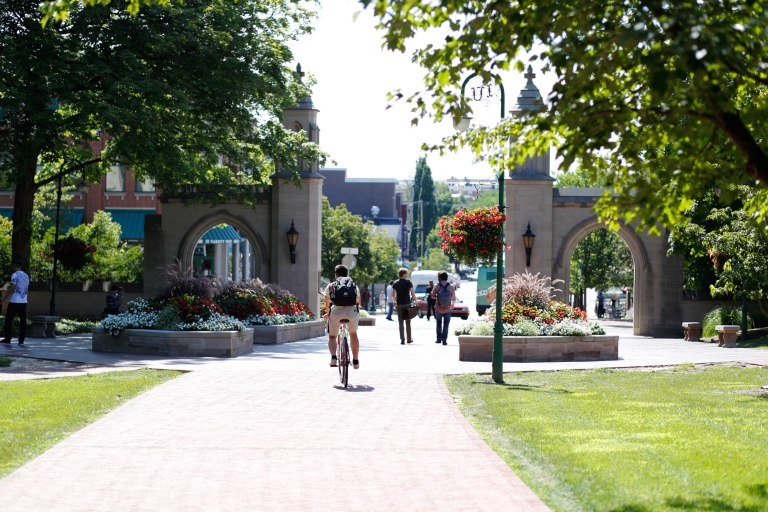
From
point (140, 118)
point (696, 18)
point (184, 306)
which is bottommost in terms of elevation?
point (184, 306)

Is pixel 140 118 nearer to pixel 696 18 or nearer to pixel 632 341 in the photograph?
pixel 632 341

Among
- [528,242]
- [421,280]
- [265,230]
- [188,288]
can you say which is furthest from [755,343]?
[421,280]

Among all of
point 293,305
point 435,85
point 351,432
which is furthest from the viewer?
point 293,305

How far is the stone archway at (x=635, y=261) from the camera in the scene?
3139cm

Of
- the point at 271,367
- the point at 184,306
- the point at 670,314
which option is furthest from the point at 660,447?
the point at 670,314

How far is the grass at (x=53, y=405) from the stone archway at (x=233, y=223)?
1684 cm

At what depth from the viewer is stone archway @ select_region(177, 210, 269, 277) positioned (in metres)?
33.2

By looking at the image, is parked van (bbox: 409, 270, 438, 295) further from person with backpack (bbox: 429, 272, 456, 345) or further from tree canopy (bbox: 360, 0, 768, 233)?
tree canopy (bbox: 360, 0, 768, 233)

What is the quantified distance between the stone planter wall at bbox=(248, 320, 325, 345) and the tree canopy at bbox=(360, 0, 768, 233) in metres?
15.6

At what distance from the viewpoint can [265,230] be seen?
110 feet

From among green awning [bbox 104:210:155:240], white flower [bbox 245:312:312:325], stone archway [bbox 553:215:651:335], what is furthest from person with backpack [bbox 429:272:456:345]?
green awning [bbox 104:210:155:240]

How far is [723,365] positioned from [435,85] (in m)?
12.4

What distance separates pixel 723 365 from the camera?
19.8 m

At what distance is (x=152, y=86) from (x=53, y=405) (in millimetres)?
12972
